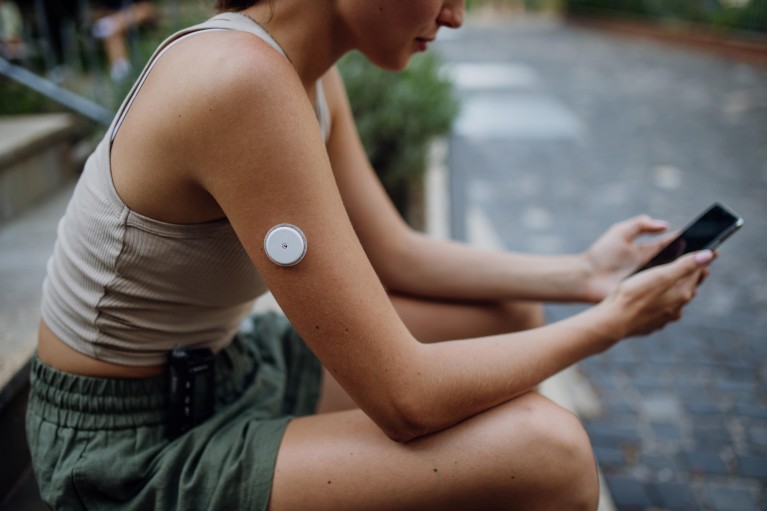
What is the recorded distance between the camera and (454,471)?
4.11 feet

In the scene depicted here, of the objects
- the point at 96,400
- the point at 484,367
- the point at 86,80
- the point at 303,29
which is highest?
the point at 303,29

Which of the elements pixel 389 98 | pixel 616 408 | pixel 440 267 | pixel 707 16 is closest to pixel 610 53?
pixel 707 16

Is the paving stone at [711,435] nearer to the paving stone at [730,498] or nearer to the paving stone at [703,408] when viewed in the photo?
the paving stone at [703,408]

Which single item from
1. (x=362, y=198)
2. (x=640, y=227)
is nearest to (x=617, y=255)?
(x=640, y=227)

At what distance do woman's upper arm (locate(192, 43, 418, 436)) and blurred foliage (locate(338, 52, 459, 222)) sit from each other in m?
2.54

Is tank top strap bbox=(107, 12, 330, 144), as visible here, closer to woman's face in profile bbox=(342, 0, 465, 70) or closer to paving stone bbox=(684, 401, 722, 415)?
woman's face in profile bbox=(342, 0, 465, 70)

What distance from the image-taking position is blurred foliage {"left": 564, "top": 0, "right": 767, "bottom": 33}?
36.8 ft

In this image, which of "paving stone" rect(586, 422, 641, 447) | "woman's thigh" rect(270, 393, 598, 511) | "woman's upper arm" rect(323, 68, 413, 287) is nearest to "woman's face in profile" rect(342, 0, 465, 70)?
"woman's upper arm" rect(323, 68, 413, 287)

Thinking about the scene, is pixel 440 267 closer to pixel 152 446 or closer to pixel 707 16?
pixel 152 446

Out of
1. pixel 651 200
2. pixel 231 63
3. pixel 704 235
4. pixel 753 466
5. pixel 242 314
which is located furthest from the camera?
pixel 651 200

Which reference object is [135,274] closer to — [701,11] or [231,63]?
[231,63]

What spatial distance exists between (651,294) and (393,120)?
2.34m

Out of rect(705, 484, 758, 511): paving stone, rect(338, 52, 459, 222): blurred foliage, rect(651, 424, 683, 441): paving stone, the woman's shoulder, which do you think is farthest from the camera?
rect(338, 52, 459, 222): blurred foliage

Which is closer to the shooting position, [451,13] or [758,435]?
[451,13]
